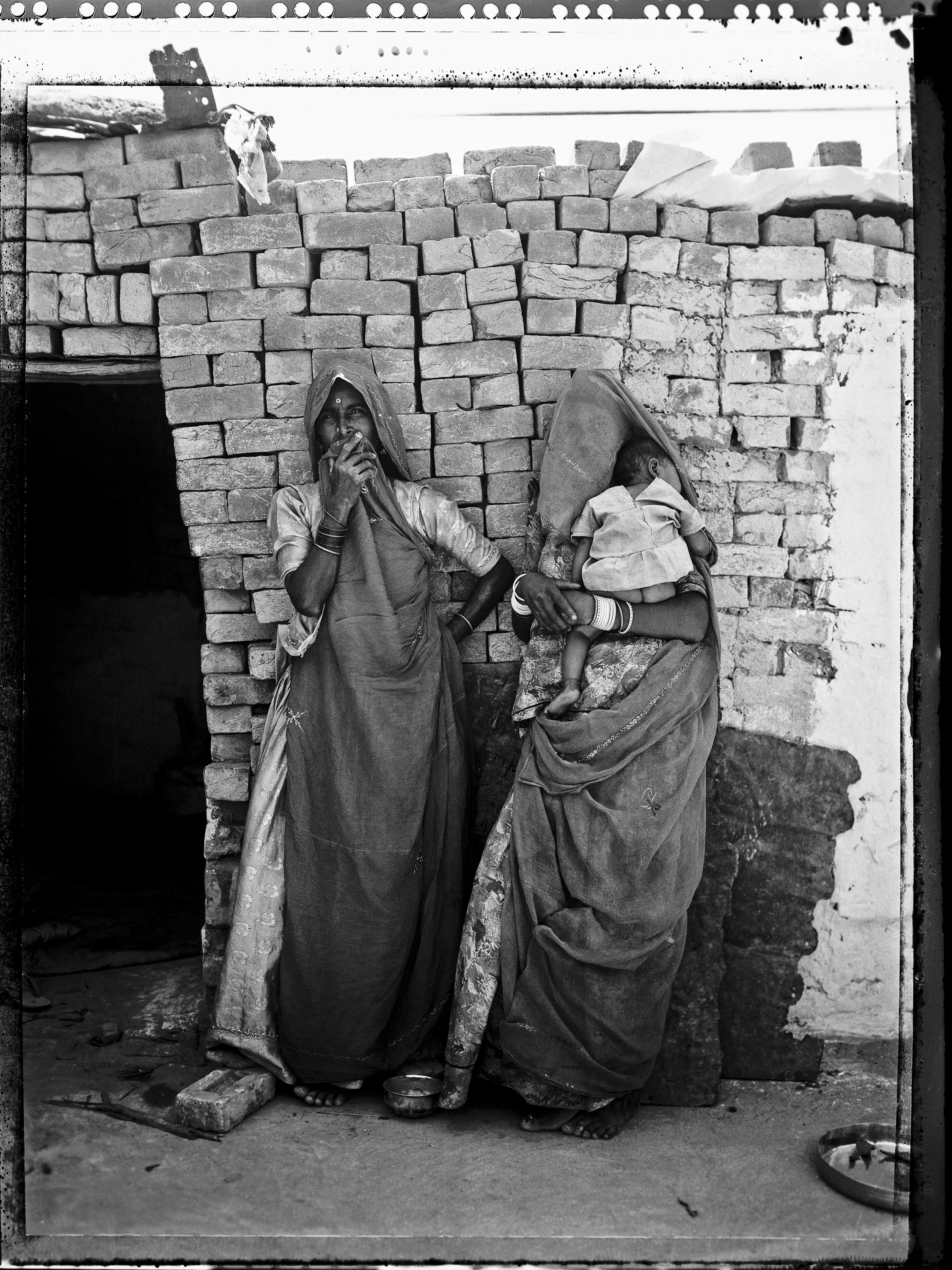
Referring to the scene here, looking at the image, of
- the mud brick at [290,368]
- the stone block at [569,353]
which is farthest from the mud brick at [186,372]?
the stone block at [569,353]

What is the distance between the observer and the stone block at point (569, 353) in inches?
147

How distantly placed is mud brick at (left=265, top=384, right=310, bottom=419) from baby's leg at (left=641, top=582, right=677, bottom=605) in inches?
55.7

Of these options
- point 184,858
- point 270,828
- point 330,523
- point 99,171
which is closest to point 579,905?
point 270,828

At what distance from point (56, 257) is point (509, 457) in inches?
71.4

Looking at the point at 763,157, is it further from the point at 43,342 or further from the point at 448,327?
the point at 43,342

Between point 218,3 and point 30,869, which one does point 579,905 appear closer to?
point 218,3

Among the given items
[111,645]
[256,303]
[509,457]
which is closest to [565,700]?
[509,457]

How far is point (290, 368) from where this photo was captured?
12.5 ft

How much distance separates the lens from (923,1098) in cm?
303

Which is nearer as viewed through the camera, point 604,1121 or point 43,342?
point 604,1121

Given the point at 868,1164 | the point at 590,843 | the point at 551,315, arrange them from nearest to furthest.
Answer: the point at 868,1164, the point at 590,843, the point at 551,315

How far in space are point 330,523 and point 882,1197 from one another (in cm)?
263

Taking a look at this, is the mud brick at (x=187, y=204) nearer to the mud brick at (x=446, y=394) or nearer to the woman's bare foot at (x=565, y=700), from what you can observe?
the mud brick at (x=446, y=394)

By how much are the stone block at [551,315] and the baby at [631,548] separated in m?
0.57
